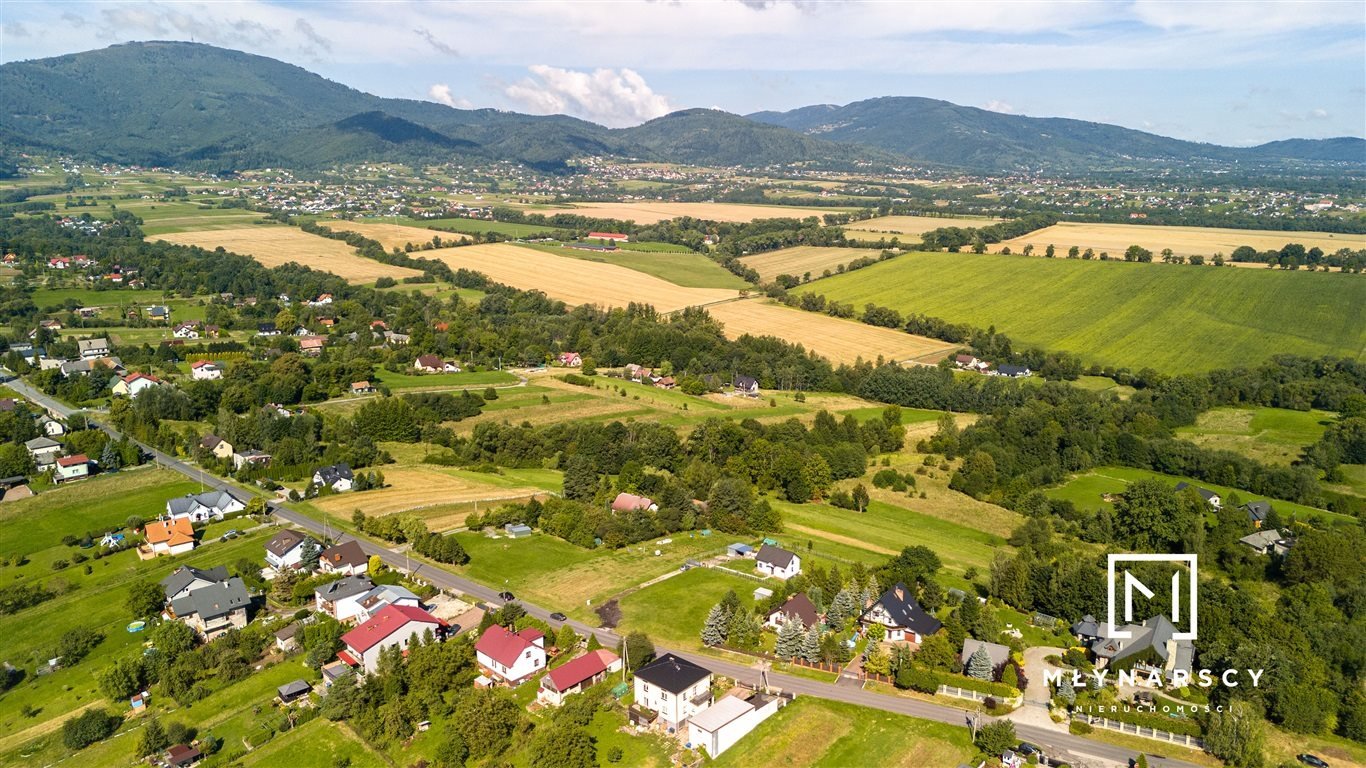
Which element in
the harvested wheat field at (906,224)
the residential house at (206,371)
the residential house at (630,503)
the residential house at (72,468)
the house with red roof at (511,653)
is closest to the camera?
the house with red roof at (511,653)

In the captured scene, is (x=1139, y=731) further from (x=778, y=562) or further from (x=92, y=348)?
(x=92, y=348)

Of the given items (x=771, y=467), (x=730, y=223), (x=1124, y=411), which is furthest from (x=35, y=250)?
(x=1124, y=411)

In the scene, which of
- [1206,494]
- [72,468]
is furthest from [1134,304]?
[72,468]

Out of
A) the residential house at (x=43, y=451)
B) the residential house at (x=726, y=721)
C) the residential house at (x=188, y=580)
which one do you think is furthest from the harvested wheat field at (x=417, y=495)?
the residential house at (x=726, y=721)

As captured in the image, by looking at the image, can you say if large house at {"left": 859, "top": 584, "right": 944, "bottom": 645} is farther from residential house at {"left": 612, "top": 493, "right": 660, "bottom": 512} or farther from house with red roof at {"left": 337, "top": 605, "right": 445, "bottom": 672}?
house with red roof at {"left": 337, "top": 605, "right": 445, "bottom": 672}

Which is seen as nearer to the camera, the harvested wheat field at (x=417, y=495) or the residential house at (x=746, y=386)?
the harvested wheat field at (x=417, y=495)

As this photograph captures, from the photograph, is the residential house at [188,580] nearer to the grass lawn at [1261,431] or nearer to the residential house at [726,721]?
the residential house at [726,721]
